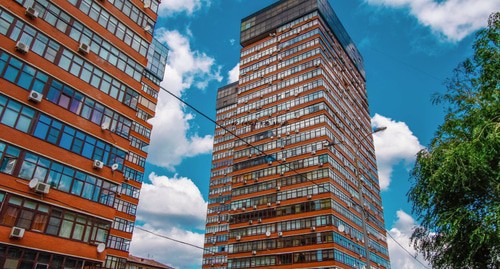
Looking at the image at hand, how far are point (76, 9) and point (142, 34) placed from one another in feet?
18.5

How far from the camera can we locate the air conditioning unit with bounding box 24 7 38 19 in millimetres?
21386

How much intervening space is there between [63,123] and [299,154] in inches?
1687

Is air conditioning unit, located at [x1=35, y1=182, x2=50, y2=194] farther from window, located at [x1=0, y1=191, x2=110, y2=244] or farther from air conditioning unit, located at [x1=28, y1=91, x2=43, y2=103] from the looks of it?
air conditioning unit, located at [x1=28, y1=91, x2=43, y2=103]

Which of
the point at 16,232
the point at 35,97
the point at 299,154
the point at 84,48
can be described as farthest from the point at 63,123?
the point at 299,154

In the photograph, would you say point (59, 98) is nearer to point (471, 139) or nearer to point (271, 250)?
point (471, 139)

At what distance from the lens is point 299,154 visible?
197 ft

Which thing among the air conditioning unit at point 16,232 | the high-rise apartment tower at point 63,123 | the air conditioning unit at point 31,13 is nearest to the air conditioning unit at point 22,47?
the high-rise apartment tower at point 63,123

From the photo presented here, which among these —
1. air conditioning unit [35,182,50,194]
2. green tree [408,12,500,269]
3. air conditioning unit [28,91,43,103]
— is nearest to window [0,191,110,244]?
air conditioning unit [35,182,50,194]

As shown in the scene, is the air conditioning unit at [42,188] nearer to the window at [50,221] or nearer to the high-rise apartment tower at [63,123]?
the high-rise apartment tower at [63,123]

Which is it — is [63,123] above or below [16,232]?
above

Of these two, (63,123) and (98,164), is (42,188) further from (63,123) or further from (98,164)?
(63,123)

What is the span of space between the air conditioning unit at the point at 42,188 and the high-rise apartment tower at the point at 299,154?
27810 millimetres

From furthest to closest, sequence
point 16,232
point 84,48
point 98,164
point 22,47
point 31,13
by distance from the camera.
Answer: point 84,48, point 98,164, point 31,13, point 22,47, point 16,232

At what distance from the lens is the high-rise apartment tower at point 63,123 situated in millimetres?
19188
